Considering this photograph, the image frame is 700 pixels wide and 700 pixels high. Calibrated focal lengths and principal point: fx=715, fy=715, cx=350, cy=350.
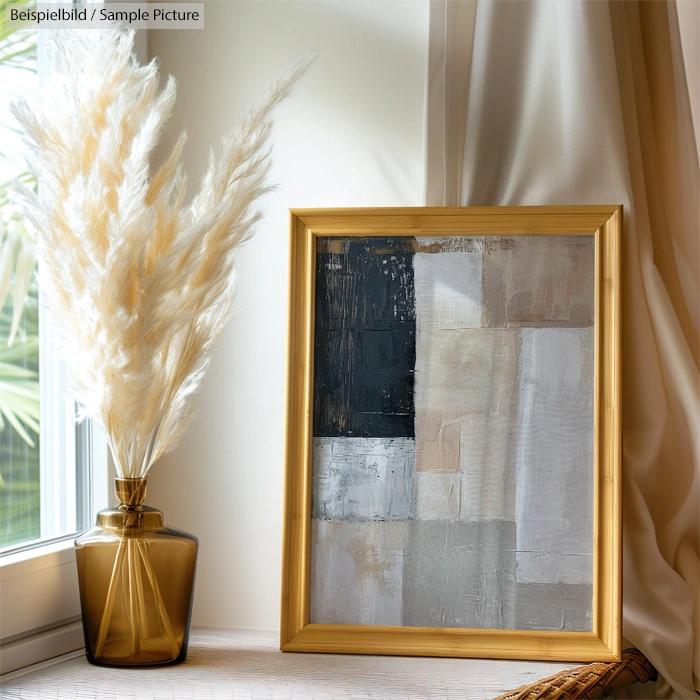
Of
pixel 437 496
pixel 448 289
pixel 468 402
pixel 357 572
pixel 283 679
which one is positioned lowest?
pixel 283 679

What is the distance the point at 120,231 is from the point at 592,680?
801 millimetres

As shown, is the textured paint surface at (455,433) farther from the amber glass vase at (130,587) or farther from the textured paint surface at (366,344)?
the amber glass vase at (130,587)

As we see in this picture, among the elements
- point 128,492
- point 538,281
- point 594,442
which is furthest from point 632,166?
point 128,492

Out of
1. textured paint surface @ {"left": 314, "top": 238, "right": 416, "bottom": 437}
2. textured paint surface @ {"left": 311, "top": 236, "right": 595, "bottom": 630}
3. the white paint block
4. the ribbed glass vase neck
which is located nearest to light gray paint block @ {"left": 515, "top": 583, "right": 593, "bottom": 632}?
textured paint surface @ {"left": 311, "top": 236, "right": 595, "bottom": 630}

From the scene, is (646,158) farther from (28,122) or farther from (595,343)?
(28,122)

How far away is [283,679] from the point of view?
910mm

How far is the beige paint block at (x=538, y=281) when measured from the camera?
1002mm

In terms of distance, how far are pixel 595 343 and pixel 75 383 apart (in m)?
0.70

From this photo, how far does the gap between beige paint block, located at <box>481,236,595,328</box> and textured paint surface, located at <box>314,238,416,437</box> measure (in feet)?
0.38

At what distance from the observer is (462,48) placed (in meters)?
1.11

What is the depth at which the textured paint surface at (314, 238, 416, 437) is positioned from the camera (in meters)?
1.02

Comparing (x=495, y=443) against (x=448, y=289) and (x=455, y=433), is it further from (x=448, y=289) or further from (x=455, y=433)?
(x=448, y=289)


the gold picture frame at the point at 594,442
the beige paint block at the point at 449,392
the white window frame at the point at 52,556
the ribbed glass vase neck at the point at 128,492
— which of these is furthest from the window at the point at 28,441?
the beige paint block at the point at 449,392

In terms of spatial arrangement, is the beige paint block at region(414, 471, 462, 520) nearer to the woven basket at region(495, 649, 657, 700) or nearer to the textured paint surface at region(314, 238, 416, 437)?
the textured paint surface at region(314, 238, 416, 437)
